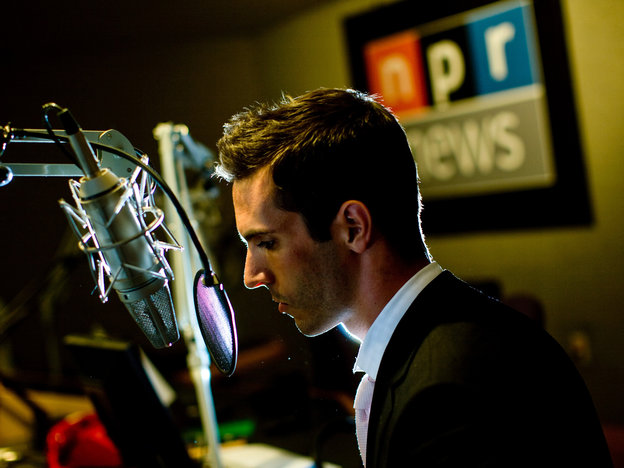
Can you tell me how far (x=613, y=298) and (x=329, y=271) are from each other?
2.69 metres

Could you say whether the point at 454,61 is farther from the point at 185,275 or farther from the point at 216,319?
the point at 216,319

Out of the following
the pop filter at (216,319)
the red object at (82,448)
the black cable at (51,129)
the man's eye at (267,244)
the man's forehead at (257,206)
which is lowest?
the red object at (82,448)

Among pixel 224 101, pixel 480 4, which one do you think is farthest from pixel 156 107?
pixel 480 4

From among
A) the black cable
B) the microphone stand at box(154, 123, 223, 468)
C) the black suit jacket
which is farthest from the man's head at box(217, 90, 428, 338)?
the microphone stand at box(154, 123, 223, 468)

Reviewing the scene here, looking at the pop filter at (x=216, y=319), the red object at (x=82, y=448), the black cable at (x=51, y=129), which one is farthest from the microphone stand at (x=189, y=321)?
the black cable at (x=51, y=129)

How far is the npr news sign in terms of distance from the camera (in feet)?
11.0

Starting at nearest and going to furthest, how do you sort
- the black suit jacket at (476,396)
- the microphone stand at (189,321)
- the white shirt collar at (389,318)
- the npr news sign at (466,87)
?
the black suit jacket at (476,396) → the white shirt collar at (389,318) → the microphone stand at (189,321) → the npr news sign at (466,87)

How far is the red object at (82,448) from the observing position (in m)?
1.71

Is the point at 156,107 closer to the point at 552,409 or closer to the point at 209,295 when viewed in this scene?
the point at 209,295

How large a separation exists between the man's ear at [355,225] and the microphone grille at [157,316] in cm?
32

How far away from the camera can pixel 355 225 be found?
3.51 ft

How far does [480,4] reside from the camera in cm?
350

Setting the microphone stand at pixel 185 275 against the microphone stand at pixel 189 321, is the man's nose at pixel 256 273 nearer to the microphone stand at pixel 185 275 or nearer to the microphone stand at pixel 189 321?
→ the microphone stand at pixel 185 275

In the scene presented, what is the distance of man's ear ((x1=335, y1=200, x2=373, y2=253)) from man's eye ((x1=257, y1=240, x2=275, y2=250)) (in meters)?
0.11
